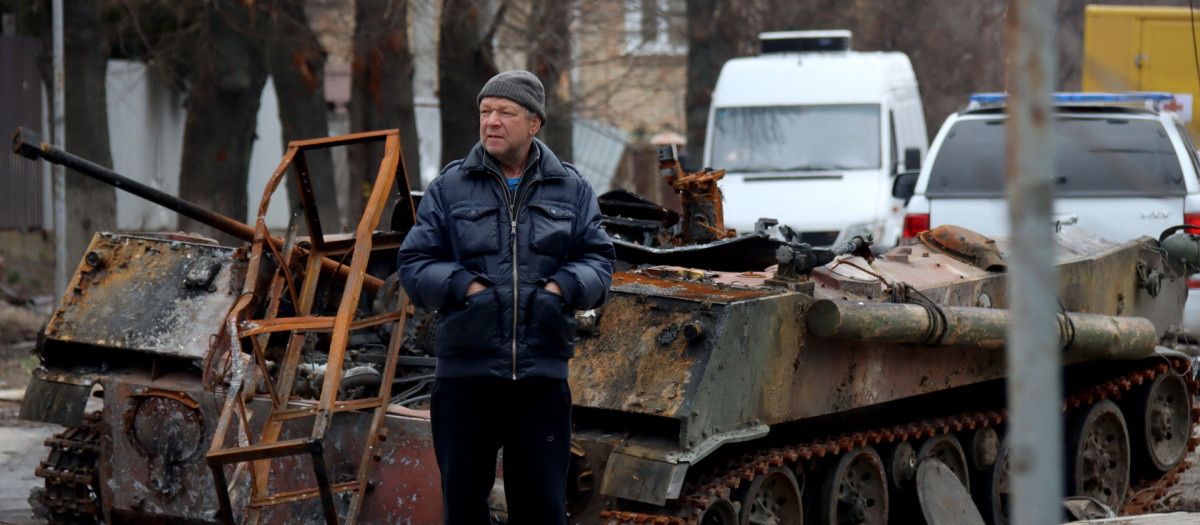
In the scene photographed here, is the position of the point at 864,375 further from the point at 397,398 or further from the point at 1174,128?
the point at 1174,128

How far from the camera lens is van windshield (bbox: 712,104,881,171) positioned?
1458 centimetres

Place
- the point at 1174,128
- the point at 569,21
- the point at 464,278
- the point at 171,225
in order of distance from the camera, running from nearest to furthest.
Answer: the point at 464,278, the point at 1174,128, the point at 569,21, the point at 171,225

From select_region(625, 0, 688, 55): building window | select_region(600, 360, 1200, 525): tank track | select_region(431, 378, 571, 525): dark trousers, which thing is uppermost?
select_region(625, 0, 688, 55): building window

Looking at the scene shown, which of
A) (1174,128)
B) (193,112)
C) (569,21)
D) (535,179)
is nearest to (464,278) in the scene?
(535,179)

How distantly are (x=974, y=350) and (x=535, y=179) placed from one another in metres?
2.97

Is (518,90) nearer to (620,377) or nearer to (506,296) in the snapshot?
(506,296)

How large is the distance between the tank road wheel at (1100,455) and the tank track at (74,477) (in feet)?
15.1

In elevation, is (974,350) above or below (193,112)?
below

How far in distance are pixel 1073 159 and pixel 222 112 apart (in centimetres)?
770

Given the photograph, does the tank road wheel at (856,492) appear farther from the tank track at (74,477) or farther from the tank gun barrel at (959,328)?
the tank track at (74,477)

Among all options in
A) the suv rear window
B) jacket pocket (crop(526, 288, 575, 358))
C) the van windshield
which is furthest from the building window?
jacket pocket (crop(526, 288, 575, 358))

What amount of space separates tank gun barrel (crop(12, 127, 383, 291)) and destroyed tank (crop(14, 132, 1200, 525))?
2 cm

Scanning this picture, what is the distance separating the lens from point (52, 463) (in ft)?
20.5

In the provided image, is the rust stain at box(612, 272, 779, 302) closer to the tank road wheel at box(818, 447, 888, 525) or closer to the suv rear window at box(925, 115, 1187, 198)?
the tank road wheel at box(818, 447, 888, 525)
